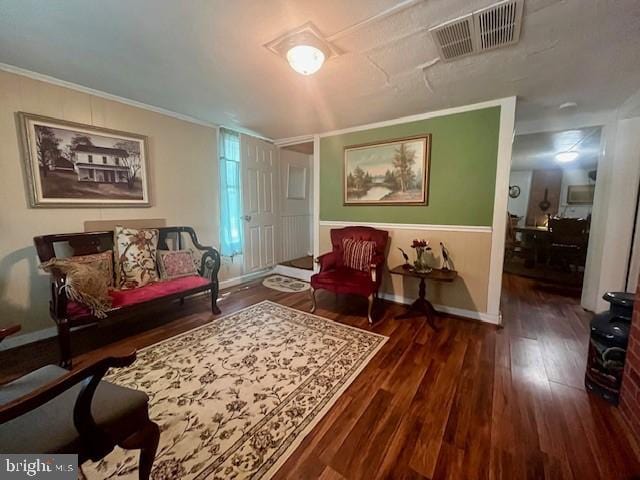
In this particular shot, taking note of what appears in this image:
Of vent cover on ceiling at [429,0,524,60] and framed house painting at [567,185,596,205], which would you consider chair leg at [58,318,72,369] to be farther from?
framed house painting at [567,185,596,205]

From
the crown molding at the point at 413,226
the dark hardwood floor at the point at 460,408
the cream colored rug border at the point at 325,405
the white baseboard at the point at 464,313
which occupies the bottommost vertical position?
the dark hardwood floor at the point at 460,408

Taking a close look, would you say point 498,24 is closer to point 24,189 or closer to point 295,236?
point 24,189

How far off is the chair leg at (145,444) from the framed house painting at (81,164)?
2.44m

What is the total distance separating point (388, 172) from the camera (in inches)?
128

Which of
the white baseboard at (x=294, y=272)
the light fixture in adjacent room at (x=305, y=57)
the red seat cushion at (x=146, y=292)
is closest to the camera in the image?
the light fixture in adjacent room at (x=305, y=57)

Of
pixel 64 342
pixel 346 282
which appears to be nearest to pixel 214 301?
pixel 64 342

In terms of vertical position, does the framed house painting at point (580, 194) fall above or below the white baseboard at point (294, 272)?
above

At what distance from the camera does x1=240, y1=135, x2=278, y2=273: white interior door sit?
153 inches

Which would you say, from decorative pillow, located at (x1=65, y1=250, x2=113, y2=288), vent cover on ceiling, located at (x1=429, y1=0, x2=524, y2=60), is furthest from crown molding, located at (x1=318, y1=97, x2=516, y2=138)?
decorative pillow, located at (x1=65, y1=250, x2=113, y2=288)

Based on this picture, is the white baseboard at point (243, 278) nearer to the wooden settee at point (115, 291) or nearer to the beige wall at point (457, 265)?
the wooden settee at point (115, 291)

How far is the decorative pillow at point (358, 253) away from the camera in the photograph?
3012mm

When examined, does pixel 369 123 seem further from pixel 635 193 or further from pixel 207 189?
pixel 635 193

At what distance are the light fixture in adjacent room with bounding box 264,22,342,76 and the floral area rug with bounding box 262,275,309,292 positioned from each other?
2764 mm

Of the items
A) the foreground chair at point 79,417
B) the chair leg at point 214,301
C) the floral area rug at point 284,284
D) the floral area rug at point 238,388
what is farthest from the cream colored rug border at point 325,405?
the floral area rug at point 284,284
